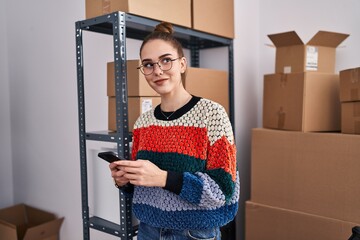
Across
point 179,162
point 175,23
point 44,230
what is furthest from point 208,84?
point 44,230

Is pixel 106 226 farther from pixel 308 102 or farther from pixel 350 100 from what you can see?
pixel 350 100

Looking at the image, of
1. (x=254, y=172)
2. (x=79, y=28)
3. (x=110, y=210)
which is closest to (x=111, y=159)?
(x=110, y=210)

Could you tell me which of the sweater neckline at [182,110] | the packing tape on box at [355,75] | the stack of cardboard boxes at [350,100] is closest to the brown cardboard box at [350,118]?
the stack of cardboard boxes at [350,100]

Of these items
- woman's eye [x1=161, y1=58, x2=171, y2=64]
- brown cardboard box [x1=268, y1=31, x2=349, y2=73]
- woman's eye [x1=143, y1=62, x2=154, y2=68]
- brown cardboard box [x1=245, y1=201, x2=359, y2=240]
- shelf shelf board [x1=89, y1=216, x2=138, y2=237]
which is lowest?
brown cardboard box [x1=245, y1=201, x2=359, y2=240]

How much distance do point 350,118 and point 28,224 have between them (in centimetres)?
217

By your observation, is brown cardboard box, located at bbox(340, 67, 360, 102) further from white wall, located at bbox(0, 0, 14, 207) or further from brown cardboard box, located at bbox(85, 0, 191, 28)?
white wall, located at bbox(0, 0, 14, 207)

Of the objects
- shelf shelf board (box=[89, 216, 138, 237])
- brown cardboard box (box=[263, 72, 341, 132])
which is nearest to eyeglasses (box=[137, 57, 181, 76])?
shelf shelf board (box=[89, 216, 138, 237])

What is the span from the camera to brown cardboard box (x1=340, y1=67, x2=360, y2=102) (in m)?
1.54

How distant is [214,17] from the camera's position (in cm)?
188

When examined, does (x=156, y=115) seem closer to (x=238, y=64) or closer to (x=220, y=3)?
(x=220, y=3)

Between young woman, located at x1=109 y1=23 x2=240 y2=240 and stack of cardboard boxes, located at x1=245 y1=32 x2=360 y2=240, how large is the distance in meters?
0.75

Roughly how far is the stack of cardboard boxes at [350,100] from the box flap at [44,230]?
1772 mm

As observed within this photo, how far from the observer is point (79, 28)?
4.88 feet

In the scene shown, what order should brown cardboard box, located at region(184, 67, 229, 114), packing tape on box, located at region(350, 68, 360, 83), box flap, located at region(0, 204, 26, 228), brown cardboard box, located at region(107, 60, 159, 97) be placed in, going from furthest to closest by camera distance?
box flap, located at region(0, 204, 26, 228), brown cardboard box, located at region(184, 67, 229, 114), packing tape on box, located at region(350, 68, 360, 83), brown cardboard box, located at region(107, 60, 159, 97)
